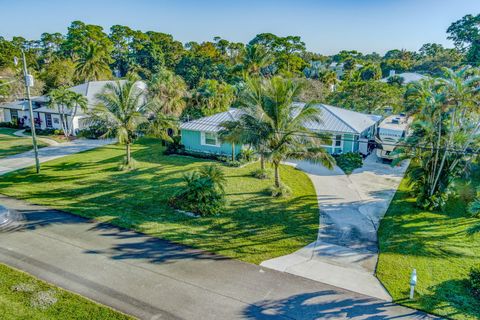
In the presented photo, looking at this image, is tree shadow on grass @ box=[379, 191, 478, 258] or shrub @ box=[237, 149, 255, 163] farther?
shrub @ box=[237, 149, 255, 163]

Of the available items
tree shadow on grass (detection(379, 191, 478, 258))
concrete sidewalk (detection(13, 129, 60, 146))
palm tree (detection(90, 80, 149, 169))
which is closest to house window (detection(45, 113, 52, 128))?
concrete sidewalk (detection(13, 129, 60, 146))

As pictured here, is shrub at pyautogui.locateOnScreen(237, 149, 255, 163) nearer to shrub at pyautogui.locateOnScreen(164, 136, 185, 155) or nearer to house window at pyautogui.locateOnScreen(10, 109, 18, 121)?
shrub at pyautogui.locateOnScreen(164, 136, 185, 155)

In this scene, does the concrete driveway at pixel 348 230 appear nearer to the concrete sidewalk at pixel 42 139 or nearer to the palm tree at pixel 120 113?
the palm tree at pixel 120 113

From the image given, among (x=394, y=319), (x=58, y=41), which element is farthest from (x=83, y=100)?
(x=58, y=41)

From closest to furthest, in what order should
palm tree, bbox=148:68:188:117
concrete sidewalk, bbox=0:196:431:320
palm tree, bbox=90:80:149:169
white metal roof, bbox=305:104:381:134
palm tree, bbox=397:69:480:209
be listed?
concrete sidewalk, bbox=0:196:431:320 < palm tree, bbox=397:69:480:209 < palm tree, bbox=90:80:149:169 < white metal roof, bbox=305:104:381:134 < palm tree, bbox=148:68:188:117

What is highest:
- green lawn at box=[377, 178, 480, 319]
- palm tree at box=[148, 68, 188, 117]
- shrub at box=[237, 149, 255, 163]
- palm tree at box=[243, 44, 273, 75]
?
palm tree at box=[243, 44, 273, 75]

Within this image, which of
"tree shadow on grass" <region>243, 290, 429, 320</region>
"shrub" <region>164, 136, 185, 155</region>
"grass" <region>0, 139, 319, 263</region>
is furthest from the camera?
"shrub" <region>164, 136, 185, 155</region>

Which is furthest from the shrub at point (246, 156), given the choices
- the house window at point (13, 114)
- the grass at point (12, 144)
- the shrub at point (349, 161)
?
the house window at point (13, 114)
